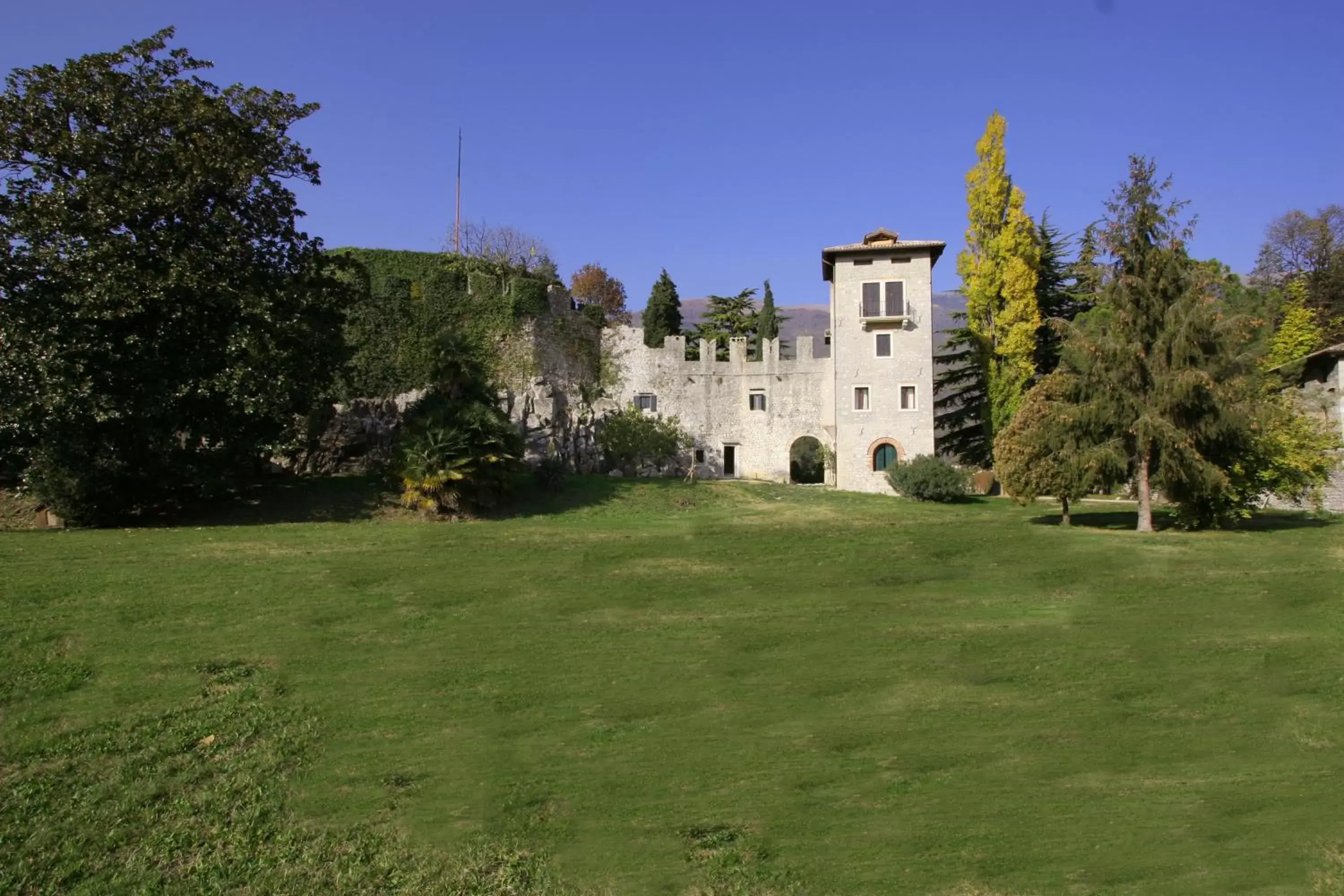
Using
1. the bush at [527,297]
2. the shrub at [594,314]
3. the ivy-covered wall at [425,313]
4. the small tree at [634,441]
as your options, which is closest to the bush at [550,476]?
the ivy-covered wall at [425,313]

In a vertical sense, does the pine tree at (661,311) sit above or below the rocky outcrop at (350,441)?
above

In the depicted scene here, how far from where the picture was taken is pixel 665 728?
787 centimetres

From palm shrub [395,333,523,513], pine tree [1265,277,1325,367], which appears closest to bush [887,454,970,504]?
pine tree [1265,277,1325,367]

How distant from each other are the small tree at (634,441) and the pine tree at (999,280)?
43.9ft

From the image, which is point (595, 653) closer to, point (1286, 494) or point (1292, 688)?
point (1292, 688)

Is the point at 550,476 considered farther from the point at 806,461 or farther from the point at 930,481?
the point at 806,461

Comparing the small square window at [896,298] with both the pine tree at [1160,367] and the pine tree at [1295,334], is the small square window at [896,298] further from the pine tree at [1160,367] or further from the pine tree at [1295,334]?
the pine tree at [1160,367]

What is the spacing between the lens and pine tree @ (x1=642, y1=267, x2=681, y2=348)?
52.1 metres

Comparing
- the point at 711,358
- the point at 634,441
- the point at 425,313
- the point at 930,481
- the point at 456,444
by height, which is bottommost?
the point at 930,481

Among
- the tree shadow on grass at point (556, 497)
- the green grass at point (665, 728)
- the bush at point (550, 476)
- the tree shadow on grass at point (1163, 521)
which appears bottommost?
the green grass at point (665, 728)

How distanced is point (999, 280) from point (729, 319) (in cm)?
2384

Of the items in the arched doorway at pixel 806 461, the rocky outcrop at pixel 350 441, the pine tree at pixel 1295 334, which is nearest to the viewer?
the rocky outcrop at pixel 350 441

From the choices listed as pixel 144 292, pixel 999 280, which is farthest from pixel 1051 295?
pixel 144 292

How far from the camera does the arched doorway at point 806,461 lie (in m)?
41.1
